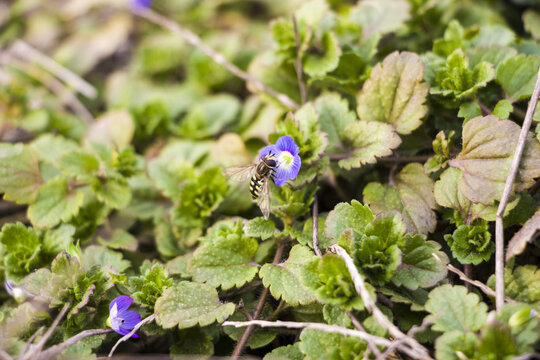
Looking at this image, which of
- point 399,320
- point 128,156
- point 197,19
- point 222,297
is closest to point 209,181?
point 128,156

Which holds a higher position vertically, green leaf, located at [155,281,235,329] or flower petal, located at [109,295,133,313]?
green leaf, located at [155,281,235,329]

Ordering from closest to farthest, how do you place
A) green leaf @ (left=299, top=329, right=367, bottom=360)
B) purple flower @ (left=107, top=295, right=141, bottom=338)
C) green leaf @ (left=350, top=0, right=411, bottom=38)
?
1. green leaf @ (left=299, top=329, right=367, bottom=360)
2. purple flower @ (left=107, top=295, right=141, bottom=338)
3. green leaf @ (left=350, top=0, right=411, bottom=38)

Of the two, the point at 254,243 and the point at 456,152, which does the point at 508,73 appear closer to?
the point at 456,152

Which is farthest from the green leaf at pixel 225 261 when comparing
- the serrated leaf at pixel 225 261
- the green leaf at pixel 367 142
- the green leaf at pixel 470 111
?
the green leaf at pixel 470 111

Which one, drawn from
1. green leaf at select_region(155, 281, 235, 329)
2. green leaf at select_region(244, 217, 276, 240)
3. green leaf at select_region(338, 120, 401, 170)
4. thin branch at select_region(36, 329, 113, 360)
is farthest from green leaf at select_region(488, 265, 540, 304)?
thin branch at select_region(36, 329, 113, 360)

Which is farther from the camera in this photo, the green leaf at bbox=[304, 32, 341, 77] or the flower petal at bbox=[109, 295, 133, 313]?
the green leaf at bbox=[304, 32, 341, 77]

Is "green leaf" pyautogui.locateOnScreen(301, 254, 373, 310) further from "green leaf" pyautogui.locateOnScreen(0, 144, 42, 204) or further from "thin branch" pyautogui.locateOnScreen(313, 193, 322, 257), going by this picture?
"green leaf" pyautogui.locateOnScreen(0, 144, 42, 204)
